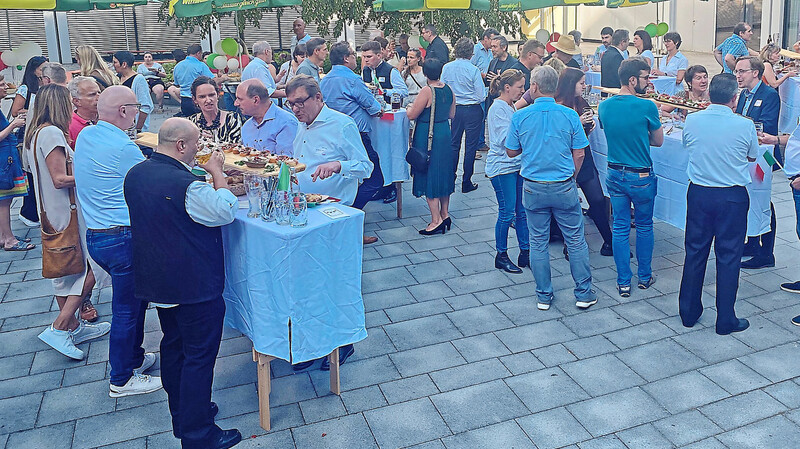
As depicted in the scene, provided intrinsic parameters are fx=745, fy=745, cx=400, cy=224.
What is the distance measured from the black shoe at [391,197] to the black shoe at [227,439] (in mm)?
4859

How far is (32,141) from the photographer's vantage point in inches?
190

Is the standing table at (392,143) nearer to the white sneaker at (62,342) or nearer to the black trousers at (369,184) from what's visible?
the black trousers at (369,184)

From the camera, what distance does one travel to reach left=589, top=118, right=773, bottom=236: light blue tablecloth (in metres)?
5.59

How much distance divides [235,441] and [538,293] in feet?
8.36

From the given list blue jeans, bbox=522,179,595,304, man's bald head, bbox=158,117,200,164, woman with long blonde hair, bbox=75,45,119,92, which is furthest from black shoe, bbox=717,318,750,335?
woman with long blonde hair, bbox=75,45,119,92

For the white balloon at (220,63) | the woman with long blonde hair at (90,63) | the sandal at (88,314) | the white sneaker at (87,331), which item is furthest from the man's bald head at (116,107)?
the white balloon at (220,63)

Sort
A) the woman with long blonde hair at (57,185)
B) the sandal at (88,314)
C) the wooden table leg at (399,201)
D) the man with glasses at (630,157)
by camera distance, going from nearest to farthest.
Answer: the woman with long blonde hair at (57,185) → the man with glasses at (630,157) → the sandal at (88,314) → the wooden table leg at (399,201)

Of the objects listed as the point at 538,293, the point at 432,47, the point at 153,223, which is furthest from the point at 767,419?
the point at 432,47

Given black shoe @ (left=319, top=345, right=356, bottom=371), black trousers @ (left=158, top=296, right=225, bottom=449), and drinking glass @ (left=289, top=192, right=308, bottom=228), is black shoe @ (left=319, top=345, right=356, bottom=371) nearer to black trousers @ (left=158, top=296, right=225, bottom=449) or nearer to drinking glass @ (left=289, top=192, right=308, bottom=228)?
black trousers @ (left=158, top=296, right=225, bottom=449)

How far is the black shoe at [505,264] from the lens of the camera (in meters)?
6.21

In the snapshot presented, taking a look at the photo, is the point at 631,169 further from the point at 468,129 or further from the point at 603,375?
the point at 468,129

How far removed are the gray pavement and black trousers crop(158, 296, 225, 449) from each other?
229mm

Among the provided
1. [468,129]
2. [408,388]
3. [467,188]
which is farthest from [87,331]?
[468,129]

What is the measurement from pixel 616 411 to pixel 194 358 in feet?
7.41
